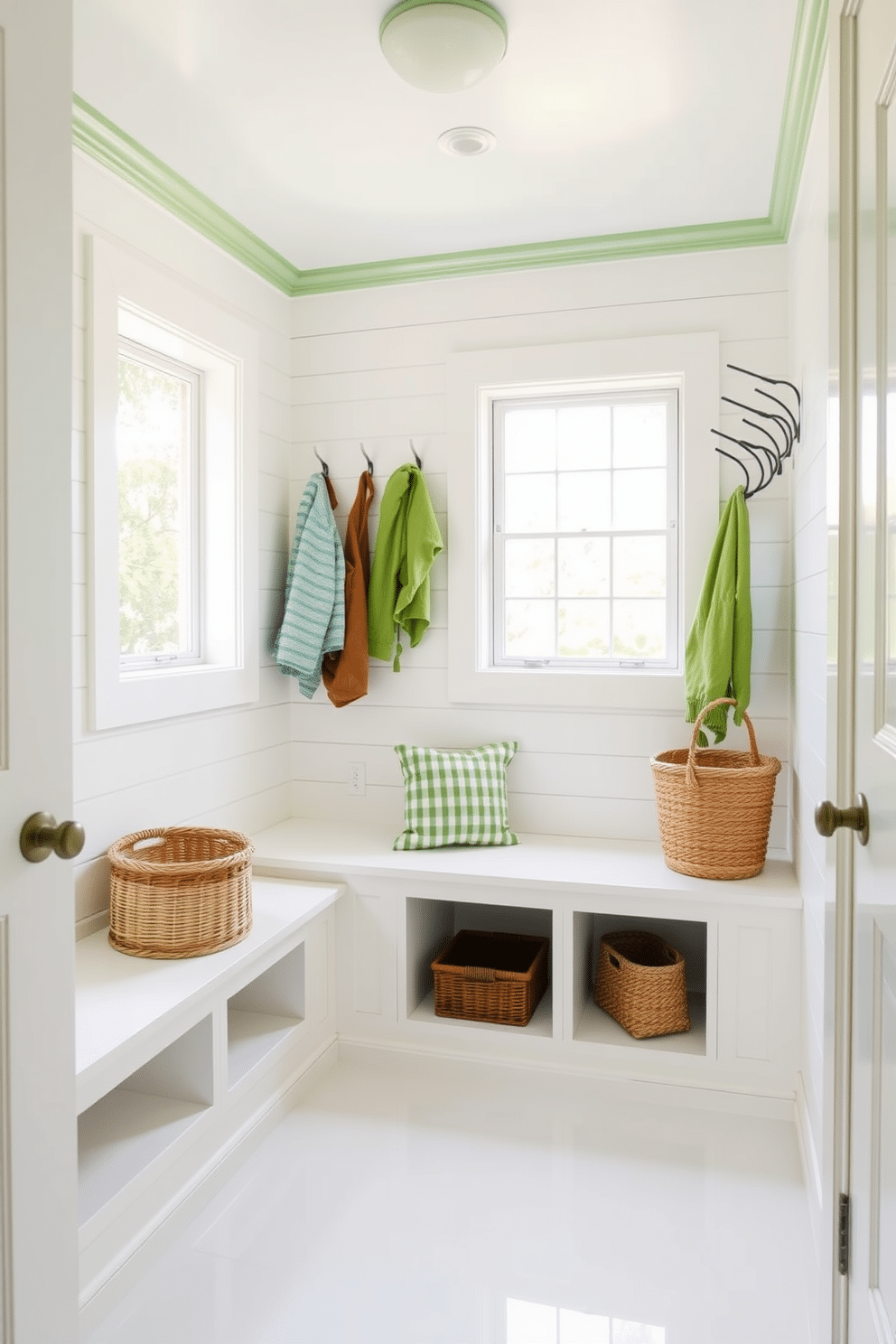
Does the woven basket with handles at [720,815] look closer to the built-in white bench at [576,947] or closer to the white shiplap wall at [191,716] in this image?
the built-in white bench at [576,947]

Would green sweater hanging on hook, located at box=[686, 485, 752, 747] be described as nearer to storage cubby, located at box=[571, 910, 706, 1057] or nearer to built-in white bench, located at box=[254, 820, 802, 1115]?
built-in white bench, located at box=[254, 820, 802, 1115]

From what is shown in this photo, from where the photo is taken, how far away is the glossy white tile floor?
1.69m

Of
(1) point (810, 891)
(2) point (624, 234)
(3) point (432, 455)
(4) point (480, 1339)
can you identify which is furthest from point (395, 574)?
(4) point (480, 1339)

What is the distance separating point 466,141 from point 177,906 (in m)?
1.96

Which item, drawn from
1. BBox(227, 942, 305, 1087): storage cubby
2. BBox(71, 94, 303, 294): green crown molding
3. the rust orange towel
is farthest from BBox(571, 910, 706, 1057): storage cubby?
BBox(71, 94, 303, 294): green crown molding

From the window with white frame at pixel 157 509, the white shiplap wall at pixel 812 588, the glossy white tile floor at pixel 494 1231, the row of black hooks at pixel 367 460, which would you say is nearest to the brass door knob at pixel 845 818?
the white shiplap wall at pixel 812 588

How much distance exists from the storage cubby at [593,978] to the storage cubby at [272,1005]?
2.50 ft

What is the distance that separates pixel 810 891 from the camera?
2.18m

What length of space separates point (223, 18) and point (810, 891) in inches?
88.4

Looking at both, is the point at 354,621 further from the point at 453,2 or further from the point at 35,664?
the point at 35,664

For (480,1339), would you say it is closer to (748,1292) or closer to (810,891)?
(748,1292)

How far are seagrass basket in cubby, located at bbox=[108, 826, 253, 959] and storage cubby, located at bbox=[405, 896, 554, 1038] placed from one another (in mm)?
614

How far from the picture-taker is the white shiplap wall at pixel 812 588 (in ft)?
6.24

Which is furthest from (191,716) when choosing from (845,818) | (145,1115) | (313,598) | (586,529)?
(845,818)
